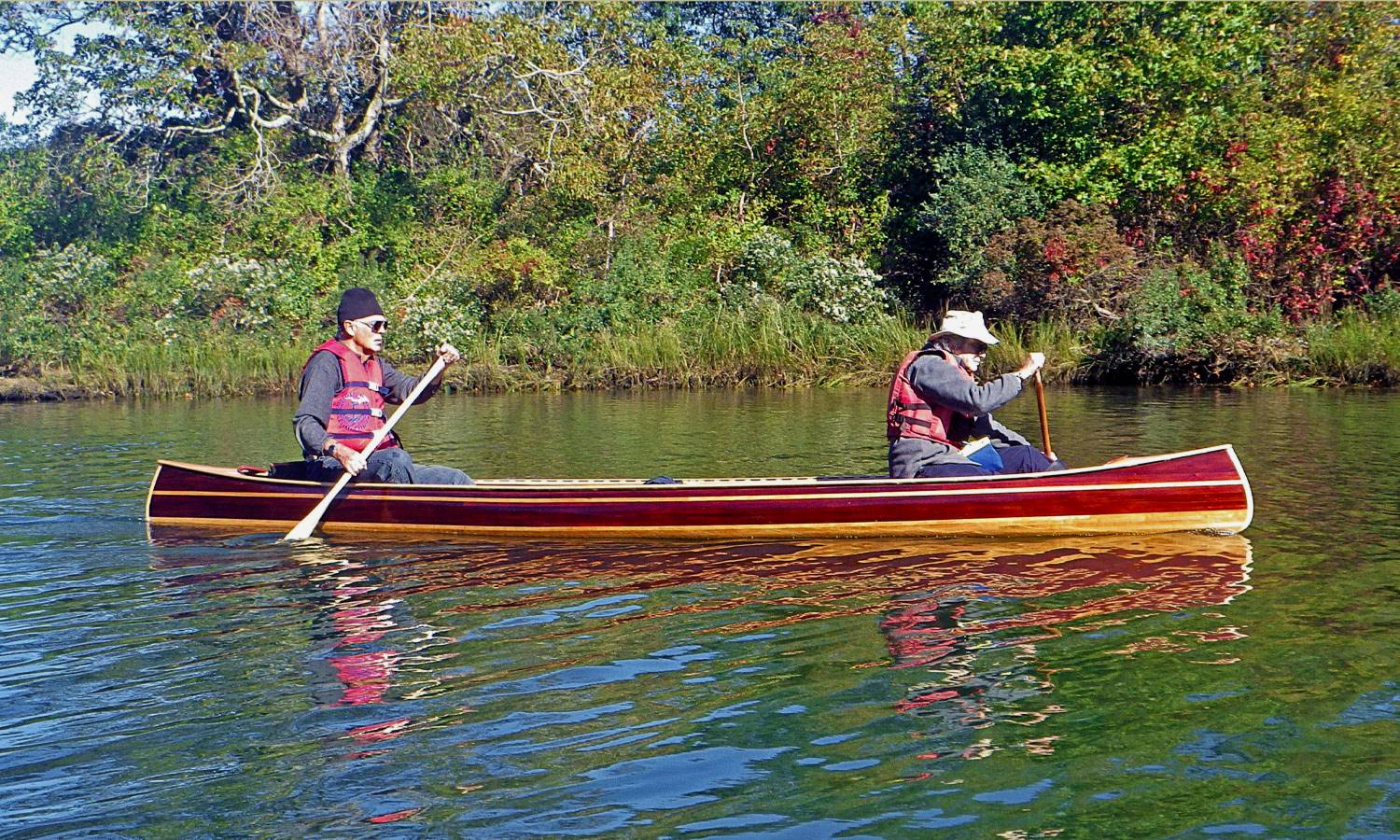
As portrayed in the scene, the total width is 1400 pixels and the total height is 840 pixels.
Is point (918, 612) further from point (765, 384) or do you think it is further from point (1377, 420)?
point (765, 384)

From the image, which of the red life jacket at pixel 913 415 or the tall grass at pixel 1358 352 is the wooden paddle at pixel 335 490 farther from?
the tall grass at pixel 1358 352

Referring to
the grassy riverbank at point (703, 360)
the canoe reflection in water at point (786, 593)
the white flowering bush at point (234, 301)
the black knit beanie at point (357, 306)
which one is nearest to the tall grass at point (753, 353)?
the grassy riverbank at point (703, 360)

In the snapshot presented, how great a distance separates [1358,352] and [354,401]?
1509 cm

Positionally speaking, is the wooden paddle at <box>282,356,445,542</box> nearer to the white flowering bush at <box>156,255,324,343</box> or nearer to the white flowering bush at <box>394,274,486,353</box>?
the white flowering bush at <box>394,274,486,353</box>

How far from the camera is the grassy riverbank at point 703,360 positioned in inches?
819

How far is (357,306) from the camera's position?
9.76 m

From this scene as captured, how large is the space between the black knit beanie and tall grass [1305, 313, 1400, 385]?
14812mm

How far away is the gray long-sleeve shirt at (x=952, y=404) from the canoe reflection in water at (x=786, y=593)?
0.54 metres

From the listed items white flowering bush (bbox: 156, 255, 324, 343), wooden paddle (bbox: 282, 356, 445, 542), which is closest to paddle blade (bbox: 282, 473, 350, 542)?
wooden paddle (bbox: 282, 356, 445, 542)

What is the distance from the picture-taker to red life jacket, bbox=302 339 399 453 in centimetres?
976

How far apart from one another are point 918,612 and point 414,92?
25.7 meters

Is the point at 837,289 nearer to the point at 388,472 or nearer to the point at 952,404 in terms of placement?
the point at 388,472

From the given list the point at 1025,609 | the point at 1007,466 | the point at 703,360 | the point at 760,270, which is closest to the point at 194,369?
the point at 703,360

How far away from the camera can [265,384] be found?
25.2 m
